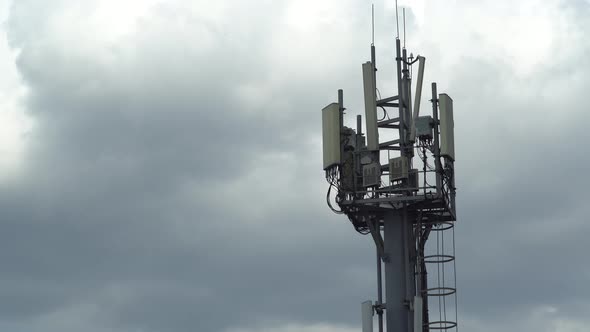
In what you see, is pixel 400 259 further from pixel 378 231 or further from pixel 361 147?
pixel 361 147

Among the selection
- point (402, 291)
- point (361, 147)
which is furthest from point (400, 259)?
point (361, 147)

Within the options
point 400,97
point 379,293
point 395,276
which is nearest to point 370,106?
point 400,97

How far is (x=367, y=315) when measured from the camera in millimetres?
69125

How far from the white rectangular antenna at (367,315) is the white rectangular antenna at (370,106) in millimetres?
9203

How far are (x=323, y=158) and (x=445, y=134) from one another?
7351 millimetres

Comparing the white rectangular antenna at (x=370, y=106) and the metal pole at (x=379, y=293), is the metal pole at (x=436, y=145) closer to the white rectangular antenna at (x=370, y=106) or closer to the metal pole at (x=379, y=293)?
the white rectangular antenna at (x=370, y=106)

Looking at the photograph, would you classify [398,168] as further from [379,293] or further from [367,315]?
[367,315]

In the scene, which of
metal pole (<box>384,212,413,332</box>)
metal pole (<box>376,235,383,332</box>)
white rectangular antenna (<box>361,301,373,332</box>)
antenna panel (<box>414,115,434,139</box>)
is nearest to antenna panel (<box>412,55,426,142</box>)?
antenna panel (<box>414,115,434,139</box>)

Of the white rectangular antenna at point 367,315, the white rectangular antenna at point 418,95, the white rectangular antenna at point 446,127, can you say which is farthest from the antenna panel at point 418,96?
the white rectangular antenna at point 367,315

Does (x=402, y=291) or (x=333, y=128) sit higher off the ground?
(x=333, y=128)

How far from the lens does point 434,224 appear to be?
72250 millimetres

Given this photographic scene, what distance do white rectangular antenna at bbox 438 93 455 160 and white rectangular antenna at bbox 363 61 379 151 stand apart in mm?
3856

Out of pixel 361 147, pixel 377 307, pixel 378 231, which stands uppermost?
pixel 361 147

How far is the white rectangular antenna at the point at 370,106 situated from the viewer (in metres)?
71.1
